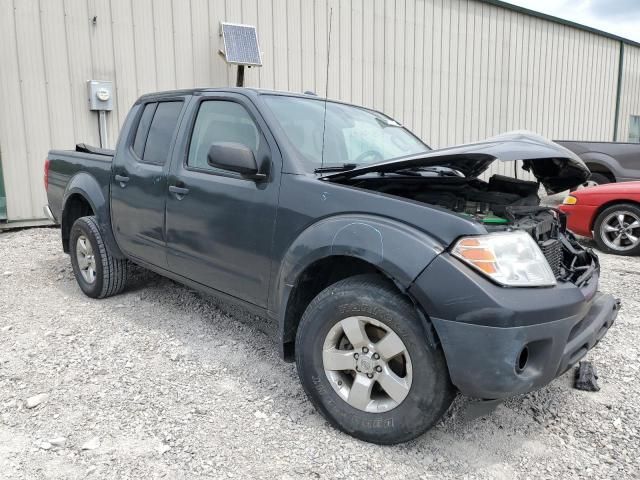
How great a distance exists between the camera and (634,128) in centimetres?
1712

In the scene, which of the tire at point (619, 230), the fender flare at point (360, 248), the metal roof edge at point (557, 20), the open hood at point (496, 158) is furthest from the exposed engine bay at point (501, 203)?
the metal roof edge at point (557, 20)

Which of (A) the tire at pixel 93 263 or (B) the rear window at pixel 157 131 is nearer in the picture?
(B) the rear window at pixel 157 131

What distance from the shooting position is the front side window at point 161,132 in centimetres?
384

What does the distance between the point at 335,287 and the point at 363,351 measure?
0.34 metres

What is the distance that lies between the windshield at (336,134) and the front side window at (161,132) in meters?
0.89

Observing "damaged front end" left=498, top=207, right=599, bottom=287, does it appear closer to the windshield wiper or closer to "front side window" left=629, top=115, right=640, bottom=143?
the windshield wiper

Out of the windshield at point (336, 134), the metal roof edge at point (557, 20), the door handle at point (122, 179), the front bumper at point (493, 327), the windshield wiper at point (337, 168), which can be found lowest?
the front bumper at point (493, 327)

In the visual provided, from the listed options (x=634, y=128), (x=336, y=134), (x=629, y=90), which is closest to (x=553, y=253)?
(x=336, y=134)

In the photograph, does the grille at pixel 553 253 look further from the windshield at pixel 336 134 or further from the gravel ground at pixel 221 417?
the windshield at pixel 336 134

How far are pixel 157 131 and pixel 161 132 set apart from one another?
69 millimetres

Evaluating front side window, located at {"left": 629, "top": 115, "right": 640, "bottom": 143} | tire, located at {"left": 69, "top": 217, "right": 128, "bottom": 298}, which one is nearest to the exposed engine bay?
tire, located at {"left": 69, "top": 217, "right": 128, "bottom": 298}

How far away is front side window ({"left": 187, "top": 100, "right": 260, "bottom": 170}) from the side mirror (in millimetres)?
253

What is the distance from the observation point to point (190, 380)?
3.19 meters

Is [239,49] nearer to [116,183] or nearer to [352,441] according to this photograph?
[116,183]
